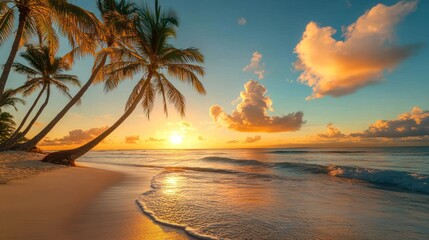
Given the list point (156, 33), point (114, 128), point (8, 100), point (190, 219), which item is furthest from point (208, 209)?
point (8, 100)

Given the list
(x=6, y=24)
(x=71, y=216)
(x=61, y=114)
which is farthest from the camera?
(x=61, y=114)

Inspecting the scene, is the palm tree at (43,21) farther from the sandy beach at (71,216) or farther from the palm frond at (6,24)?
the sandy beach at (71,216)

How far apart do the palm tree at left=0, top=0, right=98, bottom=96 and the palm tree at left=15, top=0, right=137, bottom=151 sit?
41.7 inches

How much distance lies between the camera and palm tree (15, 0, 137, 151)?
12.6 m

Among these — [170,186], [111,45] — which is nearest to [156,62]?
[111,45]

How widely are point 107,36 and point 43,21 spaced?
12.9 ft

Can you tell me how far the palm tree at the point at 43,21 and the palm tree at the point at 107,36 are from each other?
1.06 m

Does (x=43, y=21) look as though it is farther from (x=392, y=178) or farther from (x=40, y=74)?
(x=392, y=178)

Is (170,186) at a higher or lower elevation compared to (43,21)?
lower

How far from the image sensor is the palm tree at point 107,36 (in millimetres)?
12566

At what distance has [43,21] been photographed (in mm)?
10297

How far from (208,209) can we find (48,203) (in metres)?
2.92

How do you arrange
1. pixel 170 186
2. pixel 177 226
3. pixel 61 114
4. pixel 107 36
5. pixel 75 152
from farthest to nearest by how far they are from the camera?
pixel 107 36 → pixel 61 114 → pixel 75 152 → pixel 170 186 → pixel 177 226

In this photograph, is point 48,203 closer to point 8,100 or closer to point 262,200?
point 262,200
